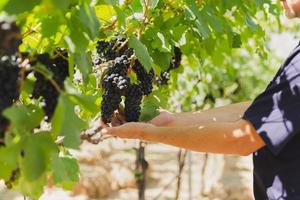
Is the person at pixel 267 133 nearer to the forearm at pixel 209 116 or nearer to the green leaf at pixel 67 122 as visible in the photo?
the forearm at pixel 209 116

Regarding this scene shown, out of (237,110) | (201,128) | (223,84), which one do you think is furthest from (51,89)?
(223,84)

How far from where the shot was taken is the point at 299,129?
1.80m

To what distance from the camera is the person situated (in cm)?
181

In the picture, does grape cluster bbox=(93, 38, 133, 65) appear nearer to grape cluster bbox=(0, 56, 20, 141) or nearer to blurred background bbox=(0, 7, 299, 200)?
grape cluster bbox=(0, 56, 20, 141)

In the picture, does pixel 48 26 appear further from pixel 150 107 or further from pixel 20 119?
pixel 150 107

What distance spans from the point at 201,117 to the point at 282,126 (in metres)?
0.73

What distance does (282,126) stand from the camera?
1803 millimetres

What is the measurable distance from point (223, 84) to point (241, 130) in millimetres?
5478

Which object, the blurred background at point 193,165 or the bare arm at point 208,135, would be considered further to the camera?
the blurred background at point 193,165

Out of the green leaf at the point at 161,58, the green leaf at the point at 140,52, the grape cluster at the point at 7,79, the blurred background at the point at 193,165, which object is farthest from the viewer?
the blurred background at the point at 193,165

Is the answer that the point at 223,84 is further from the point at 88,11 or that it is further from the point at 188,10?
the point at 88,11

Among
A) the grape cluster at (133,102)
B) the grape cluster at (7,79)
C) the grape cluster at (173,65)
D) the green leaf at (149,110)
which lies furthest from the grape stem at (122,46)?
the grape cluster at (7,79)

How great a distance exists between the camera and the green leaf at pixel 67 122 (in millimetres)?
1122

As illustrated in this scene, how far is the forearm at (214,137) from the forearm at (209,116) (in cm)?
42
